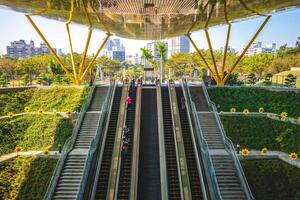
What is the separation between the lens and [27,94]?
89.7ft

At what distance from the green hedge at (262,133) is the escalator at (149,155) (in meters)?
5.49

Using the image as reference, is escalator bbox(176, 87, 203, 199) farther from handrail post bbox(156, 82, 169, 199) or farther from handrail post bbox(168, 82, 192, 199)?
handrail post bbox(156, 82, 169, 199)

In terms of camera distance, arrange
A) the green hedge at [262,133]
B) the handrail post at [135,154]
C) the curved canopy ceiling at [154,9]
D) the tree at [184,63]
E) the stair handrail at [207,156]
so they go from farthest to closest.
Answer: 1. the tree at [184,63]
2. the curved canopy ceiling at [154,9]
3. the green hedge at [262,133]
4. the handrail post at [135,154]
5. the stair handrail at [207,156]

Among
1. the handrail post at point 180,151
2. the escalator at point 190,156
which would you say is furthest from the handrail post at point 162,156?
the escalator at point 190,156

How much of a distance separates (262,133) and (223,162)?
17.2 feet

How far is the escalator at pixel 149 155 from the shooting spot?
1597 cm

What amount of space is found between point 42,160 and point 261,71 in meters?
56.9

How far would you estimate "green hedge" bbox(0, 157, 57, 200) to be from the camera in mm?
16672

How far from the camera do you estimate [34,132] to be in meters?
21.7

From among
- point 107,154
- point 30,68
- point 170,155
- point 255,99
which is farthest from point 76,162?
point 30,68

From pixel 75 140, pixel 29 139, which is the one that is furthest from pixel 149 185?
pixel 29 139

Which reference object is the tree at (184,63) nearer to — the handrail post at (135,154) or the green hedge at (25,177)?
the handrail post at (135,154)

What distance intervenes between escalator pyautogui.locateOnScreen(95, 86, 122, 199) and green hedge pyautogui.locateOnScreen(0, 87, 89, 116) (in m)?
4.33

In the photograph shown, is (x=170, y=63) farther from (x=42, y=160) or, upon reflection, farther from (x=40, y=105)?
(x=42, y=160)
